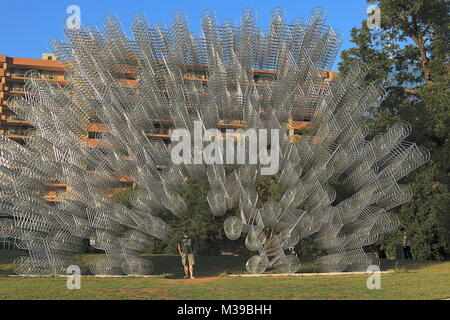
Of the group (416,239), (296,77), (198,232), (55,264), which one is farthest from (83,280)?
(416,239)

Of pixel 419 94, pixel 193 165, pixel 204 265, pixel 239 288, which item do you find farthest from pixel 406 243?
pixel 239 288

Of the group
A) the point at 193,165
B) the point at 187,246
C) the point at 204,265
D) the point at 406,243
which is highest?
the point at 193,165

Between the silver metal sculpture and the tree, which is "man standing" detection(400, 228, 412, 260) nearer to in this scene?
the tree

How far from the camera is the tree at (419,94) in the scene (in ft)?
77.6

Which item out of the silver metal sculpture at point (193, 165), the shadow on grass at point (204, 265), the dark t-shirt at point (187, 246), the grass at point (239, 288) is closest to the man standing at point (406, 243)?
the shadow on grass at point (204, 265)

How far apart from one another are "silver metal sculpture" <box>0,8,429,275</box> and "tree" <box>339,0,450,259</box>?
5.10 meters

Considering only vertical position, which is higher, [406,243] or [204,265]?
[406,243]

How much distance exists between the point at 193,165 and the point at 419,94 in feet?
43.2

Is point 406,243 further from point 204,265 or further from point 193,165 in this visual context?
point 193,165

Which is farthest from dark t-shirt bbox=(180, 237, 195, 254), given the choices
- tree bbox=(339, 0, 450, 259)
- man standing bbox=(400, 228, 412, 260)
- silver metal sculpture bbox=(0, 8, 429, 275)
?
man standing bbox=(400, 228, 412, 260)

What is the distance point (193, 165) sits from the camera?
17.1 m

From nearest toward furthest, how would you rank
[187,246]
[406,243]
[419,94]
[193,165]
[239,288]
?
[239,288]
[187,246]
[193,165]
[419,94]
[406,243]

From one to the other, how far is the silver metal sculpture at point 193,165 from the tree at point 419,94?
16.7 ft

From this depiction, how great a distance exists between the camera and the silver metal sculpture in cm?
1664
